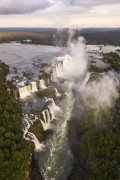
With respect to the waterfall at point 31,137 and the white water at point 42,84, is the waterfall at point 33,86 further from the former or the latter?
the waterfall at point 31,137

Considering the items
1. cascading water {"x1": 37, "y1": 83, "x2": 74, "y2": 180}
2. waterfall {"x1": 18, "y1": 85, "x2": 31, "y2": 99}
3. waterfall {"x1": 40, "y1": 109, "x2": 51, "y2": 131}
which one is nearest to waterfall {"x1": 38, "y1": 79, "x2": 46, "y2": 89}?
waterfall {"x1": 18, "y1": 85, "x2": 31, "y2": 99}

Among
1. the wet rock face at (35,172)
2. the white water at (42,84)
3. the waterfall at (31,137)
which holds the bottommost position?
the wet rock face at (35,172)

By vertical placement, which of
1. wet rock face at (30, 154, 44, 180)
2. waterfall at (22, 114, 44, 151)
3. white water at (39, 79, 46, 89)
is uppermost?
white water at (39, 79, 46, 89)

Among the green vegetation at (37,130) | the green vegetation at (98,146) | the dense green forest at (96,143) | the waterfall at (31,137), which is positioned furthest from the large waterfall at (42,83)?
the green vegetation at (98,146)

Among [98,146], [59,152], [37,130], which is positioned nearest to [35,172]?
[59,152]

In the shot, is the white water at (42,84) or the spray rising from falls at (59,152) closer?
the spray rising from falls at (59,152)

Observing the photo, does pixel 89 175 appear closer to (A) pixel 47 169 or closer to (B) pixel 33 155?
(A) pixel 47 169

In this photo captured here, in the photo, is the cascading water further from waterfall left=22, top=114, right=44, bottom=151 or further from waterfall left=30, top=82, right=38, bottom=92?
waterfall left=30, top=82, right=38, bottom=92

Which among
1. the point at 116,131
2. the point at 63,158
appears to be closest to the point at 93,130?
the point at 116,131

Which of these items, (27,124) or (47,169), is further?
(27,124)
